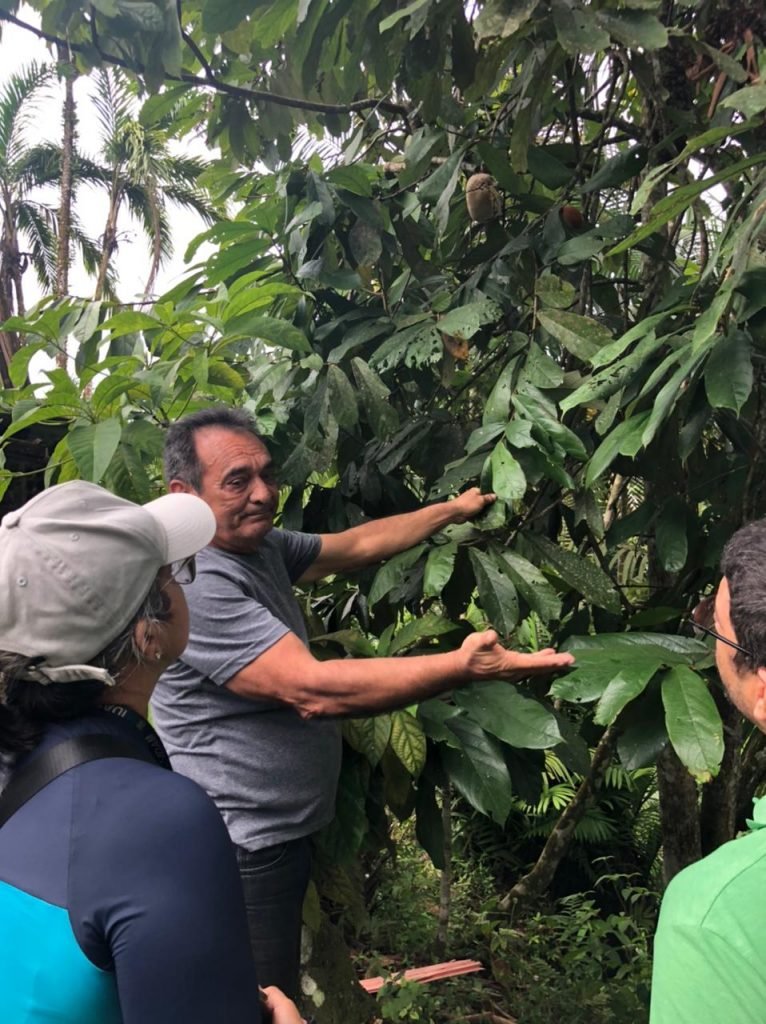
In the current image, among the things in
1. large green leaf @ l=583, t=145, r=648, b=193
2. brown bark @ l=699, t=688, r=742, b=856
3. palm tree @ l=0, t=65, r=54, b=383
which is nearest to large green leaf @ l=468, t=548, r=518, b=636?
large green leaf @ l=583, t=145, r=648, b=193

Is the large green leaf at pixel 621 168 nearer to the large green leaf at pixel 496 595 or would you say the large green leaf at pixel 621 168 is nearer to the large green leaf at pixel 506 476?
the large green leaf at pixel 506 476

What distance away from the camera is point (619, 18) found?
5.46 feet

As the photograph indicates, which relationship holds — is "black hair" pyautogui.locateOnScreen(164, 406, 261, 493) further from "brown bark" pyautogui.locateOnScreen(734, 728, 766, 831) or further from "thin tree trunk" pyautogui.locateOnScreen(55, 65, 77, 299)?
"thin tree trunk" pyautogui.locateOnScreen(55, 65, 77, 299)

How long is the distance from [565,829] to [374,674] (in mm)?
1597

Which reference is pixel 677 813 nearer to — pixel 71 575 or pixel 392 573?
pixel 392 573

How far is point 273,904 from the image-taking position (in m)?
1.77

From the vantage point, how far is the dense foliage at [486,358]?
150 centimetres

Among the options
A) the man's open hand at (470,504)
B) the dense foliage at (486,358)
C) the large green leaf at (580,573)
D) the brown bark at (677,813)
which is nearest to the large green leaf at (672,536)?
the dense foliage at (486,358)

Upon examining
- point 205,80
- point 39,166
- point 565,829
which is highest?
point 39,166

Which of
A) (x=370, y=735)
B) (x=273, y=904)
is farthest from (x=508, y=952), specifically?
(x=370, y=735)

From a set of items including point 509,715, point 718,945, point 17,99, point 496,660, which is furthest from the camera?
point 17,99

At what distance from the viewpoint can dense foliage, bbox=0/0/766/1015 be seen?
1.50m

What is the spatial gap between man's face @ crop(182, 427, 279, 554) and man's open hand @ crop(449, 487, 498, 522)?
15.3 inches

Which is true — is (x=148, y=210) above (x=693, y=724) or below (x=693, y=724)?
above
